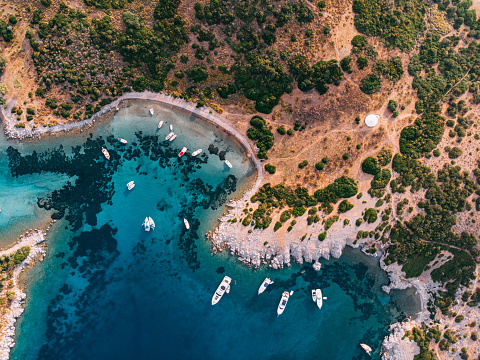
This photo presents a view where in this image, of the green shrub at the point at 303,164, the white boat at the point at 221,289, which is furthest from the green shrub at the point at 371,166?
the white boat at the point at 221,289

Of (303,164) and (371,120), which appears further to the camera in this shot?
(303,164)

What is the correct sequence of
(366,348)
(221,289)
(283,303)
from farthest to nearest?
(366,348) < (283,303) < (221,289)

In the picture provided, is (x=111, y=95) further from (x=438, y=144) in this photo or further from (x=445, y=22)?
(x=445, y=22)

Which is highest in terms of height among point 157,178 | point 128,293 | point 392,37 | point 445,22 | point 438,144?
point 445,22

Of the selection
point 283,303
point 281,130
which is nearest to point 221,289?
point 283,303

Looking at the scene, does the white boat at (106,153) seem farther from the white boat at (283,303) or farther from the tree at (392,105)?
the tree at (392,105)

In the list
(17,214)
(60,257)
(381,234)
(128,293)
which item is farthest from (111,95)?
(381,234)

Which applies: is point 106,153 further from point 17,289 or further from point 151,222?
point 17,289

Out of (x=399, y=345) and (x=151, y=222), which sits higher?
(x=151, y=222)
